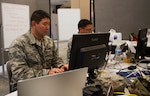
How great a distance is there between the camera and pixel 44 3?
19.6 feet

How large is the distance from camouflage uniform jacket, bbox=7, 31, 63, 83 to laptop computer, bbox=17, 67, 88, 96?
0.84 metres

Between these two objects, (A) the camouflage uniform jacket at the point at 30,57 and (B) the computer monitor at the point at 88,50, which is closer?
(B) the computer monitor at the point at 88,50

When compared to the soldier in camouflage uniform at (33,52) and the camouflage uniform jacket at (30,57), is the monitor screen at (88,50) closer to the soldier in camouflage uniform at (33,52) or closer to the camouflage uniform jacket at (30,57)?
the soldier in camouflage uniform at (33,52)

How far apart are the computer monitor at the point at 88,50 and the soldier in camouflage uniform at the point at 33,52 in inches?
11.3

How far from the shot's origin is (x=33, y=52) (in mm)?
2080

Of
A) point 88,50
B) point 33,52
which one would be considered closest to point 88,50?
point 88,50

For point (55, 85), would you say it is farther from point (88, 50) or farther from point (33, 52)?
point (33, 52)

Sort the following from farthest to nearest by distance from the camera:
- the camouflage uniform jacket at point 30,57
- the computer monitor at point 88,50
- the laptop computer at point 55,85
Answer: the camouflage uniform jacket at point 30,57 < the computer monitor at point 88,50 < the laptop computer at point 55,85

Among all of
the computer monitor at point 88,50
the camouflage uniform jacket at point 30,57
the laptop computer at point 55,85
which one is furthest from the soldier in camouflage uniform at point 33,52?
the laptop computer at point 55,85

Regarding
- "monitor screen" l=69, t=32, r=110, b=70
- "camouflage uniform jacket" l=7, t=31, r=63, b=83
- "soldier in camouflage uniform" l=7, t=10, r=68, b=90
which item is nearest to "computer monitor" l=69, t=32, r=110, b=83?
"monitor screen" l=69, t=32, r=110, b=70

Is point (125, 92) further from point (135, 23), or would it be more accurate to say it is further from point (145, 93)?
point (135, 23)

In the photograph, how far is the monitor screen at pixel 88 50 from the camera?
152 cm

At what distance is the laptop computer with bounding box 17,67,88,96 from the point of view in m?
0.83

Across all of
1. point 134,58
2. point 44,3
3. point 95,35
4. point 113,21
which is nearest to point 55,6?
point 44,3
